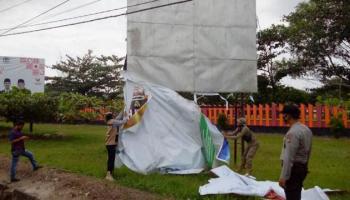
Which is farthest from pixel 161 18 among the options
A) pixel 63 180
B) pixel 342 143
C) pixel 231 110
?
pixel 231 110

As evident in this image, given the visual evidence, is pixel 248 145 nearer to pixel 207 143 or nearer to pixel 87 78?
pixel 207 143

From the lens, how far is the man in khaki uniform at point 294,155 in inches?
275

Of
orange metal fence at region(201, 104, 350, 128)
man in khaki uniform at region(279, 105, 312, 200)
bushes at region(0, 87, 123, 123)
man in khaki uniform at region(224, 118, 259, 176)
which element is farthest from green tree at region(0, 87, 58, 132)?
man in khaki uniform at region(279, 105, 312, 200)

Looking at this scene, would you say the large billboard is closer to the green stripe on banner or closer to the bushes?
the bushes

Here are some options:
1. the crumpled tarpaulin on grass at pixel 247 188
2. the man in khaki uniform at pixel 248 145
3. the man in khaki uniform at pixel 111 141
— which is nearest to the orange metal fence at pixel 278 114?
the man in khaki uniform at pixel 248 145

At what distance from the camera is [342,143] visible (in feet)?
66.9

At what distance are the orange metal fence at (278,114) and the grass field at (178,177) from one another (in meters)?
0.93

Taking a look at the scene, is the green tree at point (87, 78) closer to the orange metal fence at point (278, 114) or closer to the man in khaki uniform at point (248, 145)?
the orange metal fence at point (278, 114)

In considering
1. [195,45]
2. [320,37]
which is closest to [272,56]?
[320,37]

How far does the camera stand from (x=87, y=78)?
45031mm

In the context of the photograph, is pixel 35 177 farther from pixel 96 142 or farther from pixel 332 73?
pixel 332 73

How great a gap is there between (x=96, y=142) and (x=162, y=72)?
8.71 metres

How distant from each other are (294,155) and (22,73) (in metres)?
32.0

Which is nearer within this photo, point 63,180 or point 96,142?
point 63,180
